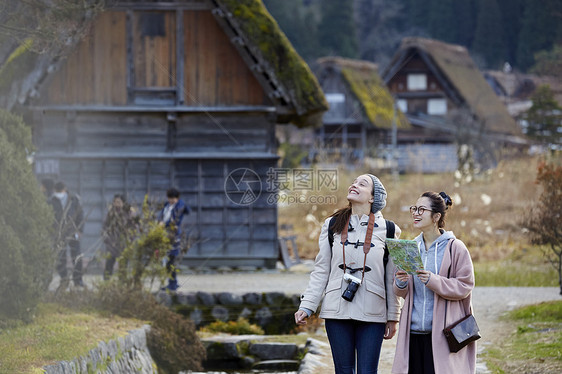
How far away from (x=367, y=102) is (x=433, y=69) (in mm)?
5230

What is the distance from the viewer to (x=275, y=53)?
1509cm

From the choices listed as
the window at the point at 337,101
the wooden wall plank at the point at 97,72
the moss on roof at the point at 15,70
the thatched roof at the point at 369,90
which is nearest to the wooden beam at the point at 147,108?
the wooden wall plank at the point at 97,72

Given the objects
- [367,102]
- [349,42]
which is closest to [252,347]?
[367,102]

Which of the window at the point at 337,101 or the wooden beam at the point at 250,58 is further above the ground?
the window at the point at 337,101

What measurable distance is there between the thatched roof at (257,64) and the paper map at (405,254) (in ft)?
32.3

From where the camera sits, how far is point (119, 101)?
51.3 ft

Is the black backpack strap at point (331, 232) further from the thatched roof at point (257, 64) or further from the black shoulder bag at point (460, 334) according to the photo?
the thatched roof at point (257, 64)

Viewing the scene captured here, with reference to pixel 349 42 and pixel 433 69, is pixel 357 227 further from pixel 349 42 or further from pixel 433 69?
pixel 349 42

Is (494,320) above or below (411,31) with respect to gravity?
below

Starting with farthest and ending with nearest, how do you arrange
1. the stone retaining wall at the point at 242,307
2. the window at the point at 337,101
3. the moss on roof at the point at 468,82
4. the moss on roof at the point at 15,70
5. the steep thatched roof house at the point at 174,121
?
1. the moss on roof at the point at 468,82
2. the window at the point at 337,101
3. the steep thatched roof house at the point at 174,121
4. the moss on roof at the point at 15,70
5. the stone retaining wall at the point at 242,307

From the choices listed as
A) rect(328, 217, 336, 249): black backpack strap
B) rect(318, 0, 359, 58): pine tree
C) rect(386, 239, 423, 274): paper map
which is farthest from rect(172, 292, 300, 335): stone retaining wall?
rect(318, 0, 359, 58): pine tree

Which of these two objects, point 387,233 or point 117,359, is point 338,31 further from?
point 387,233

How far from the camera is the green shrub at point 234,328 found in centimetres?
1195

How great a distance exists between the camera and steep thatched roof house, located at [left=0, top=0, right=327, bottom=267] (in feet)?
50.9
